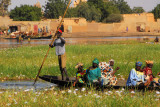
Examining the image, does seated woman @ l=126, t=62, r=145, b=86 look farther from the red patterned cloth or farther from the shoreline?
the shoreline

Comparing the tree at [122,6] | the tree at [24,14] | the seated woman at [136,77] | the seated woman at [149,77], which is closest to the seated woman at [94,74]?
the seated woman at [136,77]

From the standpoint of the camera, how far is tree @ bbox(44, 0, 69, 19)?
289ft

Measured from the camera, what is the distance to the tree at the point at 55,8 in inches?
3469

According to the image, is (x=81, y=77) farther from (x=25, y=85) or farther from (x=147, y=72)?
(x=25, y=85)

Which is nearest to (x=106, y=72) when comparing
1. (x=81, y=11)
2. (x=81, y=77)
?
(x=81, y=77)

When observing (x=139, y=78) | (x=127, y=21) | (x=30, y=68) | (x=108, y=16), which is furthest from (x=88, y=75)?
(x=108, y=16)

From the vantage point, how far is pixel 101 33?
75.4 m

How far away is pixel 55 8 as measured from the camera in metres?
88.9

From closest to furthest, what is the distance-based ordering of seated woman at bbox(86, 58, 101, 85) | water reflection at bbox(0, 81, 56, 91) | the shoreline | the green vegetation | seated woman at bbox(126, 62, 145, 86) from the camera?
seated woman at bbox(126, 62, 145, 86)
seated woman at bbox(86, 58, 101, 85)
water reflection at bbox(0, 81, 56, 91)
the shoreline
the green vegetation

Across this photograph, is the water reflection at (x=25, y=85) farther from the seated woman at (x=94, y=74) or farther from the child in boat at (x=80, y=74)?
the seated woman at (x=94, y=74)

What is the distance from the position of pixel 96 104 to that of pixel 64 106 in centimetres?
67

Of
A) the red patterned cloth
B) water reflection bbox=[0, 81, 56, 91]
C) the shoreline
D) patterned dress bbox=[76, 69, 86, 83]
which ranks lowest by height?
the shoreline

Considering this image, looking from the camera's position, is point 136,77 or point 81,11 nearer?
point 136,77

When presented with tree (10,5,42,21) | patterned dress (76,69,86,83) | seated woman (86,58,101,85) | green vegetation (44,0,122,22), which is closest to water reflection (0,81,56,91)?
patterned dress (76,69,86,83)
